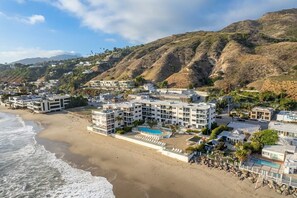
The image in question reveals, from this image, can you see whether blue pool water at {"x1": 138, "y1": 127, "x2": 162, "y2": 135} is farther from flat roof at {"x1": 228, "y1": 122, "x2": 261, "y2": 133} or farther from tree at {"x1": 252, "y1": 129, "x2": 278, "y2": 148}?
tree at {"x1": 252, "y1": 129, "x2": 278, "y2": 148}

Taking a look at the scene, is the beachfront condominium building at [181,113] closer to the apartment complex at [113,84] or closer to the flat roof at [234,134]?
the flat roof at [234,134]

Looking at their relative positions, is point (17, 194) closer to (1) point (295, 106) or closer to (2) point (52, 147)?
(2) point (52, 147)

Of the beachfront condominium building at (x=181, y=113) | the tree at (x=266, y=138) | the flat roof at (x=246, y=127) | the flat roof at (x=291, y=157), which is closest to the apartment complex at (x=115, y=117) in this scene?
the beachfront condominium building at (x=181, y=113)

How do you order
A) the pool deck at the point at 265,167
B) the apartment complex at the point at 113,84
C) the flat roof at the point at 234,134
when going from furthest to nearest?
the apartment complex at the point at 113,84, the flat roof at the point at 234,134, the pool deck at the point at 265,167

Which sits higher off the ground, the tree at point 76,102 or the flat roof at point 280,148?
the tree at point 76,102

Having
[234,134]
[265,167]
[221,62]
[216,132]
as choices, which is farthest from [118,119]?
[221,62]

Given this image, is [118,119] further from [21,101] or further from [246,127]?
[21,101]

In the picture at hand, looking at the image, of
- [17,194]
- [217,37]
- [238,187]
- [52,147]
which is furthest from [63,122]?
[217,37]
